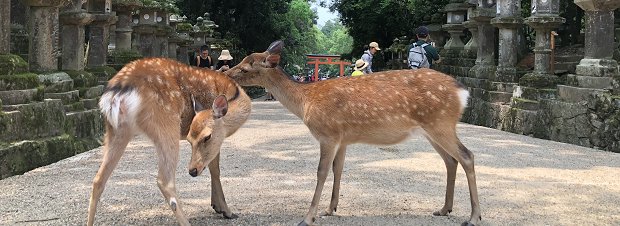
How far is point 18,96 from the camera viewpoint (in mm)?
7805

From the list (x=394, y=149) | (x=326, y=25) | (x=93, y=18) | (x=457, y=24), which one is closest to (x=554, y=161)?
(x=394, y=149)

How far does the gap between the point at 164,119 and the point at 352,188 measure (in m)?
2.41

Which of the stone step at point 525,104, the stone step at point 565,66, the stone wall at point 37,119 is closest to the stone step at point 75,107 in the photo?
the stone wall at point 37,119

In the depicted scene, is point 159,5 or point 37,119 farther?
point 159,5

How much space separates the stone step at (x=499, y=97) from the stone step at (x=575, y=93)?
7.48ft

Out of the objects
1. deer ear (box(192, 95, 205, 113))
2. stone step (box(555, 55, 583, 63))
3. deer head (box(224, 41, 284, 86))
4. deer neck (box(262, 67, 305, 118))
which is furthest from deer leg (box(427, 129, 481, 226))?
stone step (box(555, 55, 583, 63))

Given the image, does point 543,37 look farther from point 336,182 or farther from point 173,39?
point 173,39

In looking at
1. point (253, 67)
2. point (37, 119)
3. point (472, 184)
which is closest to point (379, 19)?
point (37, 119)

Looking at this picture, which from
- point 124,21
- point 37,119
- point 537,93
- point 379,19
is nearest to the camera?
point 37,119

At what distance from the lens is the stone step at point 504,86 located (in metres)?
13.4

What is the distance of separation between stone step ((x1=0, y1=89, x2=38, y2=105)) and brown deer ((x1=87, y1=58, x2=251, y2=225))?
3.17m

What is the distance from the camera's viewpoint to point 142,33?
15469 millimetres

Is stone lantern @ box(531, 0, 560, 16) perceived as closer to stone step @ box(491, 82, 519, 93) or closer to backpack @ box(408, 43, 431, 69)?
stone step @ box(491, 82, 519, 93)

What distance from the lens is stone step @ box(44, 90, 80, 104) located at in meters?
9.26
